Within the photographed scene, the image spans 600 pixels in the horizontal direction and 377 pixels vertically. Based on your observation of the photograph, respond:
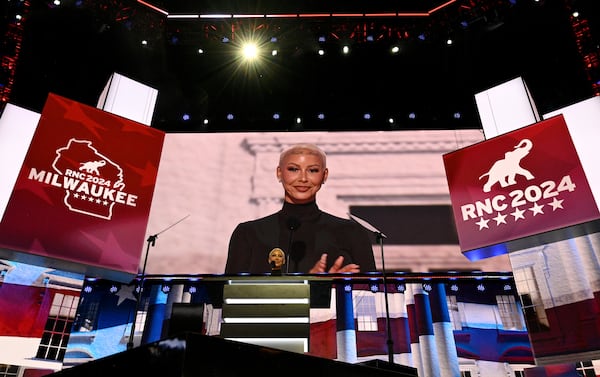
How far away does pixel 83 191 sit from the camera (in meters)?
6.55

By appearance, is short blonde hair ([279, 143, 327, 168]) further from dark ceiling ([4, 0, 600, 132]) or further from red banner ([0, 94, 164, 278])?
red banner ([0, 94, 164, 278])

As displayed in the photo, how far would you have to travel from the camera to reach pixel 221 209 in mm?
7398

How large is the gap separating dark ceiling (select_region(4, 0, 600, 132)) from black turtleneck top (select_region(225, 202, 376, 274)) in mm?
1797

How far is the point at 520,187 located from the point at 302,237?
3258 mm

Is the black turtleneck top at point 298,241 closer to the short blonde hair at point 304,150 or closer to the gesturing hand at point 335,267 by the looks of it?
the gesturing hand at point 335,267

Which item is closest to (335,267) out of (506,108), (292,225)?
(292,225)

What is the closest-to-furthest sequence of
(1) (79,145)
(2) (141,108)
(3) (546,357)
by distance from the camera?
1. (3) (546,357)
2. (1) (79,145)
3. (2) (141,108)

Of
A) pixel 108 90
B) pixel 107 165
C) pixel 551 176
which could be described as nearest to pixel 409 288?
pixel 551 176

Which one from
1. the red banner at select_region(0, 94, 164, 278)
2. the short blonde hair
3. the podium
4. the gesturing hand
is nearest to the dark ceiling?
the short blonde hair

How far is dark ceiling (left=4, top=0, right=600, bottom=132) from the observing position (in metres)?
6.99

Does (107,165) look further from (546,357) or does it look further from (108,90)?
(546,357)

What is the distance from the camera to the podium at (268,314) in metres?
4.38

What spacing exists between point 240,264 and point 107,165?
8.08ft

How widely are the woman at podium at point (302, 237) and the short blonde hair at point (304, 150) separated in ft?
0.36
